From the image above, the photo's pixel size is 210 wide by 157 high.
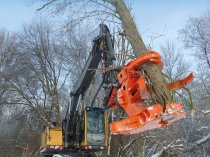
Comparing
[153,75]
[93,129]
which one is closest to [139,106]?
[153,75]

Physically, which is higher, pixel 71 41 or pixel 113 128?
pixel 71 41

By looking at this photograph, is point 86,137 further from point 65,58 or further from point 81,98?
point 65,58

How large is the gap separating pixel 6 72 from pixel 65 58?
5.47 m

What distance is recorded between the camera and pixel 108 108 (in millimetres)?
6805

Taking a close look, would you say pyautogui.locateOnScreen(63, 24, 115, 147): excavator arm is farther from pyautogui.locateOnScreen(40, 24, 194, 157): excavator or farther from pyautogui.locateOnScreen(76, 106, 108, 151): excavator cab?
pyautogui.locateOnScreen(76, 106, 108, 151): excavator cab

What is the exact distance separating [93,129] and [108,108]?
3.66 metres

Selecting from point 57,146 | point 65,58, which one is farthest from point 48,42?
point 57,146

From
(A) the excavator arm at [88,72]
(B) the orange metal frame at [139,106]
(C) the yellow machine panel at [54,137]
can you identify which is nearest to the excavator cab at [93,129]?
(A) the excavator arm at [88,72]

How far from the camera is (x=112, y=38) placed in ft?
26.5

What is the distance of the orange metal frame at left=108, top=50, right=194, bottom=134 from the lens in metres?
4.16

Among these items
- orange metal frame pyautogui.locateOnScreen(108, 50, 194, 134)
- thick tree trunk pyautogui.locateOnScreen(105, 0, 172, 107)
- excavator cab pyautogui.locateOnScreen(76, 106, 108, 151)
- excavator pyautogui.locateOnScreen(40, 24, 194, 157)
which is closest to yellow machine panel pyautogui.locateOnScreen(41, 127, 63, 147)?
excavator pyautogui.locateOnScreen(40, 24, 194, 157)

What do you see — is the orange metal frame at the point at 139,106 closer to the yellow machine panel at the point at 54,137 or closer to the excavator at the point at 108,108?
the excavator at the point at 108,108

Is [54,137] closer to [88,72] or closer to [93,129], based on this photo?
[93,129]

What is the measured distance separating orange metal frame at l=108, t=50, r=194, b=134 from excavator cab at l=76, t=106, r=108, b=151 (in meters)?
5.29
